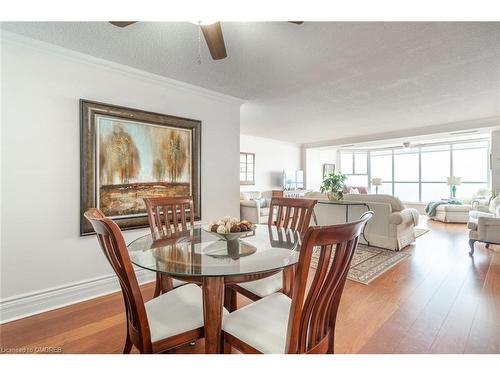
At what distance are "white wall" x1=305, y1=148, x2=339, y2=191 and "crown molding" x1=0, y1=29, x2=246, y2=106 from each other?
5.69 metres

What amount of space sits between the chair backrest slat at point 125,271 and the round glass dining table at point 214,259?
150mm

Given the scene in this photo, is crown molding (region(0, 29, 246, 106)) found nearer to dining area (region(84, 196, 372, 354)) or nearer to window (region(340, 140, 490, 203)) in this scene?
dining area (region(84, 196, 372, 354))

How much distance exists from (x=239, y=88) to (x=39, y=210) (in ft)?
8.41

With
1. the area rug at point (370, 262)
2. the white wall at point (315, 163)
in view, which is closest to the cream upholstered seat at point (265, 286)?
the area rug at point (370, 262)

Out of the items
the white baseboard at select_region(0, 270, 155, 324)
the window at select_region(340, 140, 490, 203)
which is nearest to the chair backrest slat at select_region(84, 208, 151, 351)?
the white baseboard at select_region(0, 270, 155, 324)

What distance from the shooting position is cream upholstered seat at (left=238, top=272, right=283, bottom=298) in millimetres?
1677

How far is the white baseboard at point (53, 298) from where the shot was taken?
6.83ft

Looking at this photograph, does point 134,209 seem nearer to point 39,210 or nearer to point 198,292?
point 39,210

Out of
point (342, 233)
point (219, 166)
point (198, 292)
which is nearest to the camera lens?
point (342, 233)

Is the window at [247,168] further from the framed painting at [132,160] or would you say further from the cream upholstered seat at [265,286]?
the cream upholstered seat at [265,286]

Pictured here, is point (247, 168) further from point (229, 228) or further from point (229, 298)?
point (229, 228)

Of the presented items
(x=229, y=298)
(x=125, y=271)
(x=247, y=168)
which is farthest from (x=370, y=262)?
(x=247, y=168)

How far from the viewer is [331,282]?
3.27 ft
